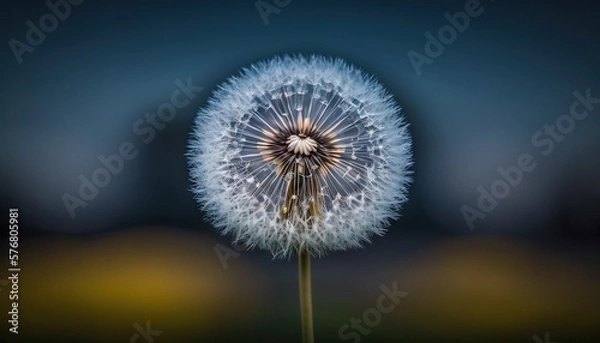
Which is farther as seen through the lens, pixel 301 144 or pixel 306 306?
pixel 301 144

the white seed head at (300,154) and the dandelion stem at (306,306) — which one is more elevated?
the white seed head at (300,154)

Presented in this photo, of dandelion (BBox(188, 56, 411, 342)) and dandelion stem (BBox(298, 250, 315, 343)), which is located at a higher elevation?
dandelion (BBox(188, 56, 411, 342))

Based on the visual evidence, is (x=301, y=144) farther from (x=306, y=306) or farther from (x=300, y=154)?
(x=306, y=306)

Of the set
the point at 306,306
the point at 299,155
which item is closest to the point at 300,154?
the point at 299,155

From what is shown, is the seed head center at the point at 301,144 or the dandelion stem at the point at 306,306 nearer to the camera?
the dandelion stem at the point at 306,306

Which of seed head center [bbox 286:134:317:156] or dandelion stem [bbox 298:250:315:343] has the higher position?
seed head center [bbox 286:134:317:156]

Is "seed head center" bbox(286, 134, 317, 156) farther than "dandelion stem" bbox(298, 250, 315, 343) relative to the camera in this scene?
Yes

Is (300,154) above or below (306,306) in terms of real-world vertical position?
above

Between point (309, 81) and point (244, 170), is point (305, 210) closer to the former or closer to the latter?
A: point (244, 170)
